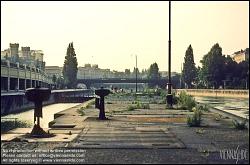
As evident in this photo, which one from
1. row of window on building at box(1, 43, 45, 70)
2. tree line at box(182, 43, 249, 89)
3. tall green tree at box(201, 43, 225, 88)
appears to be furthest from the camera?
row of window on building at box(1, 43, 45, 70)

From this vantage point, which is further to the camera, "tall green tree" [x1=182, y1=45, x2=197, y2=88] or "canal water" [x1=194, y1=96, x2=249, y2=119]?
"tall green tree" [x1=182, y1=45, x2=197, y2=88]

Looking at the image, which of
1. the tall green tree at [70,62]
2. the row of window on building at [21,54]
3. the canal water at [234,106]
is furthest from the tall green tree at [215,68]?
the row of window on building at [21,54]

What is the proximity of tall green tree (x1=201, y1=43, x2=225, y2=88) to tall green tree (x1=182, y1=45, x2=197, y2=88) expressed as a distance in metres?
27.9

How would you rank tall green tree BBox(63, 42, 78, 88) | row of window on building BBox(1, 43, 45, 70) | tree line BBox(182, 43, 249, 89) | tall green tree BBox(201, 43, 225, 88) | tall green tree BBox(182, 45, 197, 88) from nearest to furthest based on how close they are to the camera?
tree line BBox(182, 43, 249, 89) < tall green tree BBox(201, 43, 225, 88) < tall green tree BBox(182, 45, 197, 88) < tall green tree BBox(63, 42, 78, 88) < row of window on building BBox(1, 43, 45, 70)

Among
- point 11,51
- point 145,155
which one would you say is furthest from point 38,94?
point 11,51

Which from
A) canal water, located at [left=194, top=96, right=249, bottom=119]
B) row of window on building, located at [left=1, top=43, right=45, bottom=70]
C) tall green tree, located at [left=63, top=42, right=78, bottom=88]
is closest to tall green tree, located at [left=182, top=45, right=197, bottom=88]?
tall green tree, located at [left=63, top=42, right=78, bottom=88]

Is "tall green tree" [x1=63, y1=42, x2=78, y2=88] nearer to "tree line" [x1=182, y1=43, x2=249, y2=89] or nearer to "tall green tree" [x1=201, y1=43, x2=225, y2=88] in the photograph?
"tree line" [x1=182, y1=43, x2=249, y2=89]

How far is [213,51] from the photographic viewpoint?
113 m

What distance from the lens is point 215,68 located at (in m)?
109

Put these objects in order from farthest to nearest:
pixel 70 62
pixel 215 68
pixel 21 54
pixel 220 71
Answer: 1. pixel 21 54
2. pixel 70 62
3. pixel 215 68
4. pixel 220 71

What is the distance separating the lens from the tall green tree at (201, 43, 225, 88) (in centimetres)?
10844

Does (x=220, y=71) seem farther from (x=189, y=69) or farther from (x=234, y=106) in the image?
(x=234, y=106)

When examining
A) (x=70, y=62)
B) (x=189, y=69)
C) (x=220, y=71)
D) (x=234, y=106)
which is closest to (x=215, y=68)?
(x=220, y=71)

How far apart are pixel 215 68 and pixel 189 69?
105 ft
